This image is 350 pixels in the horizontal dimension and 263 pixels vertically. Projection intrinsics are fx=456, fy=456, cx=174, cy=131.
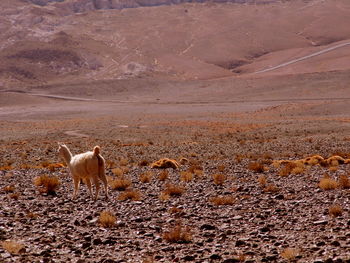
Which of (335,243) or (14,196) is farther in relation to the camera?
(14,196)

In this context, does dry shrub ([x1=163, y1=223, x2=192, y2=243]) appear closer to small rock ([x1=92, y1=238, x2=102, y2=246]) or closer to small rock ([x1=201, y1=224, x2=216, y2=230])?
→ small rock ([x1=201, y1=224, x2=216, y2=230])

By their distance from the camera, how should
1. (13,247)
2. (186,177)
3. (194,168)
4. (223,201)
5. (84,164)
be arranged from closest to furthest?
(13,247)
(223,201)
(84,164)
(186,177)
(194,168)

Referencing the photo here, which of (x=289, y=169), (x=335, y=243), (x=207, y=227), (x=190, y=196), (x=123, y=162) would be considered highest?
(x=335, y=243)

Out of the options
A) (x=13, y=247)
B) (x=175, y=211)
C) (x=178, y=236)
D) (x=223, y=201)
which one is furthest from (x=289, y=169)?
(x=13, y=247)

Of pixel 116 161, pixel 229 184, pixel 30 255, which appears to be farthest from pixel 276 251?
pixel 116 161

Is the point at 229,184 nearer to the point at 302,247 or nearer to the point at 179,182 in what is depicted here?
the point at 179,182

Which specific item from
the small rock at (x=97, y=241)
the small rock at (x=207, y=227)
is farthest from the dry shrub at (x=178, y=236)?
the small rock at (x=97, y=241)

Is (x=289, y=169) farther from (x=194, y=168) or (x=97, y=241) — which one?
(x=97, y=241)

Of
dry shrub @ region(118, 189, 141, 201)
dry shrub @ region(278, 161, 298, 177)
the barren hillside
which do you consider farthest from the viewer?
the barren hillside

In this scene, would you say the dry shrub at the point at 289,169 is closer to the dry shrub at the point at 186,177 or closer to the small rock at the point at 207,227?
the dry shrub at the point at 186,177

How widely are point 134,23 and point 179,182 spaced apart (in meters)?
191

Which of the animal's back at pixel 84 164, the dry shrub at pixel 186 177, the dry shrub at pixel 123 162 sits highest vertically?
the animal's back at pixel 84 164

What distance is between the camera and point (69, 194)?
13.5 meters

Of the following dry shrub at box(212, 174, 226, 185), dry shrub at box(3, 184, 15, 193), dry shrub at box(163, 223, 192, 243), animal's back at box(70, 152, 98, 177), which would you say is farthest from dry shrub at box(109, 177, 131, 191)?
dry shrub at box(163, 223, 192, 243)
